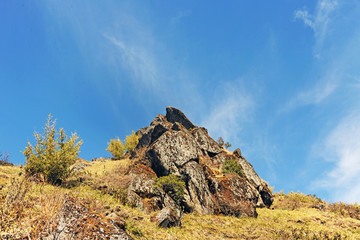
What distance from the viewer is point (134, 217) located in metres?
13.1

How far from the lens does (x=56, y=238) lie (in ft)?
20.7

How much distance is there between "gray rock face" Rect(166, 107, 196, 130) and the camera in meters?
45.2

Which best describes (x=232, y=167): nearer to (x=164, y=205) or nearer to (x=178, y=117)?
(x=164, y=205)

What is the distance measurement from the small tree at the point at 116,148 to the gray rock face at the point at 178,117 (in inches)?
696

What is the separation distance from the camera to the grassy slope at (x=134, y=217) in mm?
7715

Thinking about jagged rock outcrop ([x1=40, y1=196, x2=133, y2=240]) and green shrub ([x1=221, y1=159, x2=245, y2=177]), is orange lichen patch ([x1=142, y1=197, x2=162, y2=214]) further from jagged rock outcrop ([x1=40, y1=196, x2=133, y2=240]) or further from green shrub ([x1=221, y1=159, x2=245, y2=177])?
green shrub ([x1=221, y1=159, x2=245, y2=177])

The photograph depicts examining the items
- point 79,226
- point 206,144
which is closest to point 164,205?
point 79,226

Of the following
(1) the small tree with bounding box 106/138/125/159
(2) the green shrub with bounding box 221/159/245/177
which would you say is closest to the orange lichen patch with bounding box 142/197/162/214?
(2) the green shrub with bounding box 221/159/245/177

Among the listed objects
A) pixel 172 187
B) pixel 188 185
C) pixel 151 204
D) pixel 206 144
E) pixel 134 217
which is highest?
pixel 206 144

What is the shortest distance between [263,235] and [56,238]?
49.8 ft

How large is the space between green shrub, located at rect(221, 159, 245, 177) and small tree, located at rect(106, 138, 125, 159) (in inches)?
1324

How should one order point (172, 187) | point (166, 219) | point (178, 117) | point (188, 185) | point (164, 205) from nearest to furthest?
point (166, 219), point (164, 205), point (172, 187), point (188, 185), point (178, 117)

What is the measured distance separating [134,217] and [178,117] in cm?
3447

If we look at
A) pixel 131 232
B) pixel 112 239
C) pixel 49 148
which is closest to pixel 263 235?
pixel 131 232
